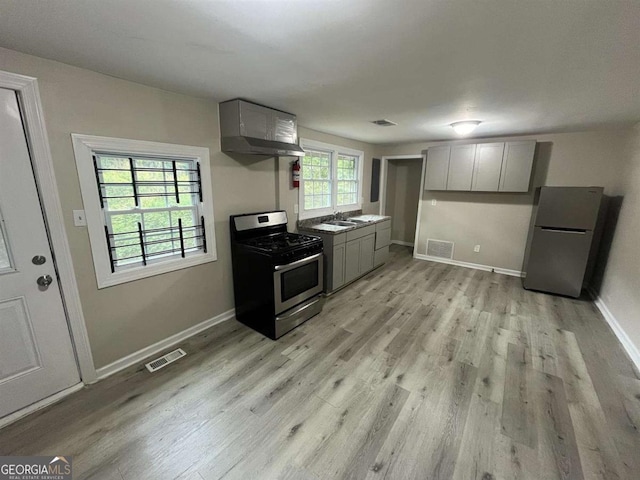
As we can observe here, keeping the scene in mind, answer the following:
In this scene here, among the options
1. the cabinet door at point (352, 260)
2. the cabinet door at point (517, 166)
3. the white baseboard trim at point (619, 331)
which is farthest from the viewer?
the cabinet door at point (517, 166)

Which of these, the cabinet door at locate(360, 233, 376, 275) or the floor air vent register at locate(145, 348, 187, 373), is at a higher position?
the cabinet door at locate(360, 233, 376, 275)

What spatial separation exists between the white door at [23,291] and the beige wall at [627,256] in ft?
Answer: 16.2

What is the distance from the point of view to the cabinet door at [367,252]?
4.21m

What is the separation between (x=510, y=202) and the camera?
4.41 meters

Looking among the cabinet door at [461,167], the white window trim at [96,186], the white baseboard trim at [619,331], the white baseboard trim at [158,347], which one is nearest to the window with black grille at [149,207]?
the white window trim at [96,186]

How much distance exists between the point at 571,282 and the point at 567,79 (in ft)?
9.73

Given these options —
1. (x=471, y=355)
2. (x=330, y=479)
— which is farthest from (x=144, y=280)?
(x=471, y=355)

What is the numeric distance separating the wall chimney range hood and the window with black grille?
1.49 feet

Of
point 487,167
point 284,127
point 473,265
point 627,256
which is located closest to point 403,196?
point 487,167

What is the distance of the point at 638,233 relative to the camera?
2.73m

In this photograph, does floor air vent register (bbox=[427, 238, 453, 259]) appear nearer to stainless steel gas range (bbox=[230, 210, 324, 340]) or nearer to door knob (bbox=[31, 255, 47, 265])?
stainless steel gas range (bbox=[230, 210, 324, 340])

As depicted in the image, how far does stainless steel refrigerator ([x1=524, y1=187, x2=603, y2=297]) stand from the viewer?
339cm

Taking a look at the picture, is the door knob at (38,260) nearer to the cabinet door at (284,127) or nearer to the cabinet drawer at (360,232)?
the cabinet door at (284,127)
